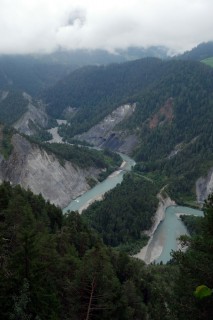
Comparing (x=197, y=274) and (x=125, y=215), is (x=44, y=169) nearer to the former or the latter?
(x=125, y=215)

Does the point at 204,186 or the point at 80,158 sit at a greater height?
the point at 80,158

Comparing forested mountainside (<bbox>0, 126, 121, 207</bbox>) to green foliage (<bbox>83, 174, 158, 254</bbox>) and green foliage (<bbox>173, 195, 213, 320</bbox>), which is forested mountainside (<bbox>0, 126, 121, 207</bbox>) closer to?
green foliage (<bbox>83, 174, 158, 254</bbox>)

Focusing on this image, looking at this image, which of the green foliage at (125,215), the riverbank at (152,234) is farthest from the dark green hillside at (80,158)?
the riverbank at (152,234)

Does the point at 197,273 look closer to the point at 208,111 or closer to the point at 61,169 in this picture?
the point at 61,169

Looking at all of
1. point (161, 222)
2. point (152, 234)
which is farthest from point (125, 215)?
point (161, 222)

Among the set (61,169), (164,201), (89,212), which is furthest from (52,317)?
(61,169)

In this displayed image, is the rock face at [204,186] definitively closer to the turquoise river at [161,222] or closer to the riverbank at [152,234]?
the turquoise river at [161,222]
